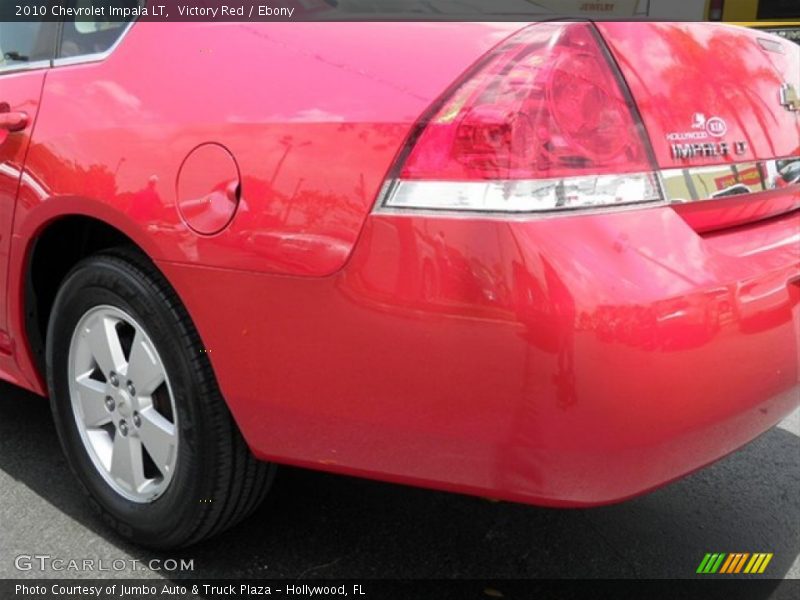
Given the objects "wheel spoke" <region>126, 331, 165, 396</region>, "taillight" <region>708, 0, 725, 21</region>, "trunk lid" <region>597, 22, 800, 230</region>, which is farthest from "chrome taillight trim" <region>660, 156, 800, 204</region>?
"taillight" <region>708, 0, 725, 21</region>

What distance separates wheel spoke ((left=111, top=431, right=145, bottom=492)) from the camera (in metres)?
2.29

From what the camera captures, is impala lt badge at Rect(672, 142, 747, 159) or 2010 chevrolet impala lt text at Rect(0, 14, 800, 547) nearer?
2010 chevrolet impala lt text at Rect(0, 14, 800, 547)

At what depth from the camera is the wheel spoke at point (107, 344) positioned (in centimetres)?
224

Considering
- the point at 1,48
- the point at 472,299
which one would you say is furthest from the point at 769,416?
the point at 1,48

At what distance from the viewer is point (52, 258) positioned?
2.46 m

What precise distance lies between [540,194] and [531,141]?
105 mm

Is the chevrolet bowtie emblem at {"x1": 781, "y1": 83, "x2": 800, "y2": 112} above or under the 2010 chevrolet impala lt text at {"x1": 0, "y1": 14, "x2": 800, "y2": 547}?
above

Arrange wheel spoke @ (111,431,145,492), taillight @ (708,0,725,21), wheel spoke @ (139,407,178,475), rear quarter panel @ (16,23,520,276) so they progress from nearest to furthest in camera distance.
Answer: rear quarter panel @ (16,23,520,276), wheel spoke @ (139,407,178,475), wheel spoke @ (111,431,145,492), taillight @ (708,0,725,21)

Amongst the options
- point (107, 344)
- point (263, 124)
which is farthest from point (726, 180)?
point (107, 344)

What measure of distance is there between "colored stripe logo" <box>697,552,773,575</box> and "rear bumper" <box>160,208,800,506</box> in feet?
2.25

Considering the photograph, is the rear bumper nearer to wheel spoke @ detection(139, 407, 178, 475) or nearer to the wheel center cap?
wheel spoke @ detection(139, 407, 178, 475)

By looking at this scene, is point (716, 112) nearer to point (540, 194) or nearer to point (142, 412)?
point (540, 194)

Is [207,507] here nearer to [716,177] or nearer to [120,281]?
[120,281]

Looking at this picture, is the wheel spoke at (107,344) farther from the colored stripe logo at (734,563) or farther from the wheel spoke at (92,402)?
the colored stripe logo at (734,563)
